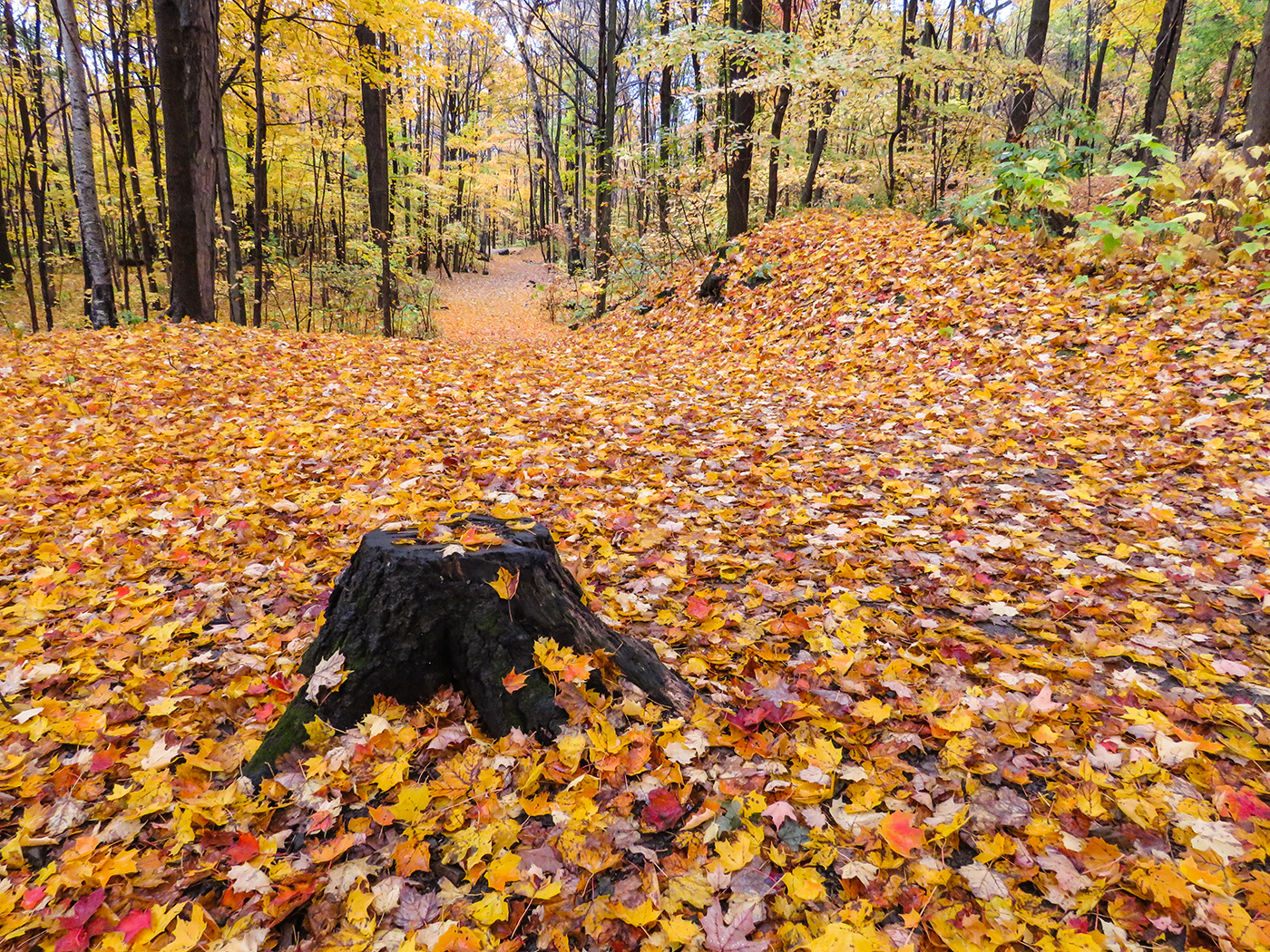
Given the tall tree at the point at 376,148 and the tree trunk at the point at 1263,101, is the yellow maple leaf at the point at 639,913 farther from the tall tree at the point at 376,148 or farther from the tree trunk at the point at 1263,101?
the tall tree at the point at 376,148

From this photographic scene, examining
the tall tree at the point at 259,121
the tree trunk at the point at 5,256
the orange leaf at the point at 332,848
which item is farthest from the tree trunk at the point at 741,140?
the tree trunk at the point at 5,256

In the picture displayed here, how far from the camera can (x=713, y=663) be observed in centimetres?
268

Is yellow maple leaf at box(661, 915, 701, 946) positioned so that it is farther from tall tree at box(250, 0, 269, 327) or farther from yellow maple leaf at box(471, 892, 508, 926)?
tall tree at box(250, 0, 269, 327)

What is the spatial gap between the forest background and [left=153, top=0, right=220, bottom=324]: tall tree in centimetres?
3

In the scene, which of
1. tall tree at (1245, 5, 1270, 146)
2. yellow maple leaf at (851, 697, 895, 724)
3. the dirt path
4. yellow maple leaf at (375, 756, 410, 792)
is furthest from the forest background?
yellow maple leaf at (375, 756, 410, 792)

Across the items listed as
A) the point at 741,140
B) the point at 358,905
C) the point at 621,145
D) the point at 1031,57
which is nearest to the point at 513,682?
the point at 358,905

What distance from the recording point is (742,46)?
9.98 m

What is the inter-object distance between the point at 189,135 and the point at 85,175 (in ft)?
10.4

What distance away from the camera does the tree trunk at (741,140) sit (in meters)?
10.6

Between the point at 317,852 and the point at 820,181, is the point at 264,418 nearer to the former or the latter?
the point at 317,852

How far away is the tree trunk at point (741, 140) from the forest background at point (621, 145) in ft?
0.17

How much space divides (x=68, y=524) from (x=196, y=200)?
6.50 meters

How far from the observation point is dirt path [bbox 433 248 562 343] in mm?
16484

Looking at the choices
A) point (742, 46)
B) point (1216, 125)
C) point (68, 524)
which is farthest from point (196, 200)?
point (1216, 125)
